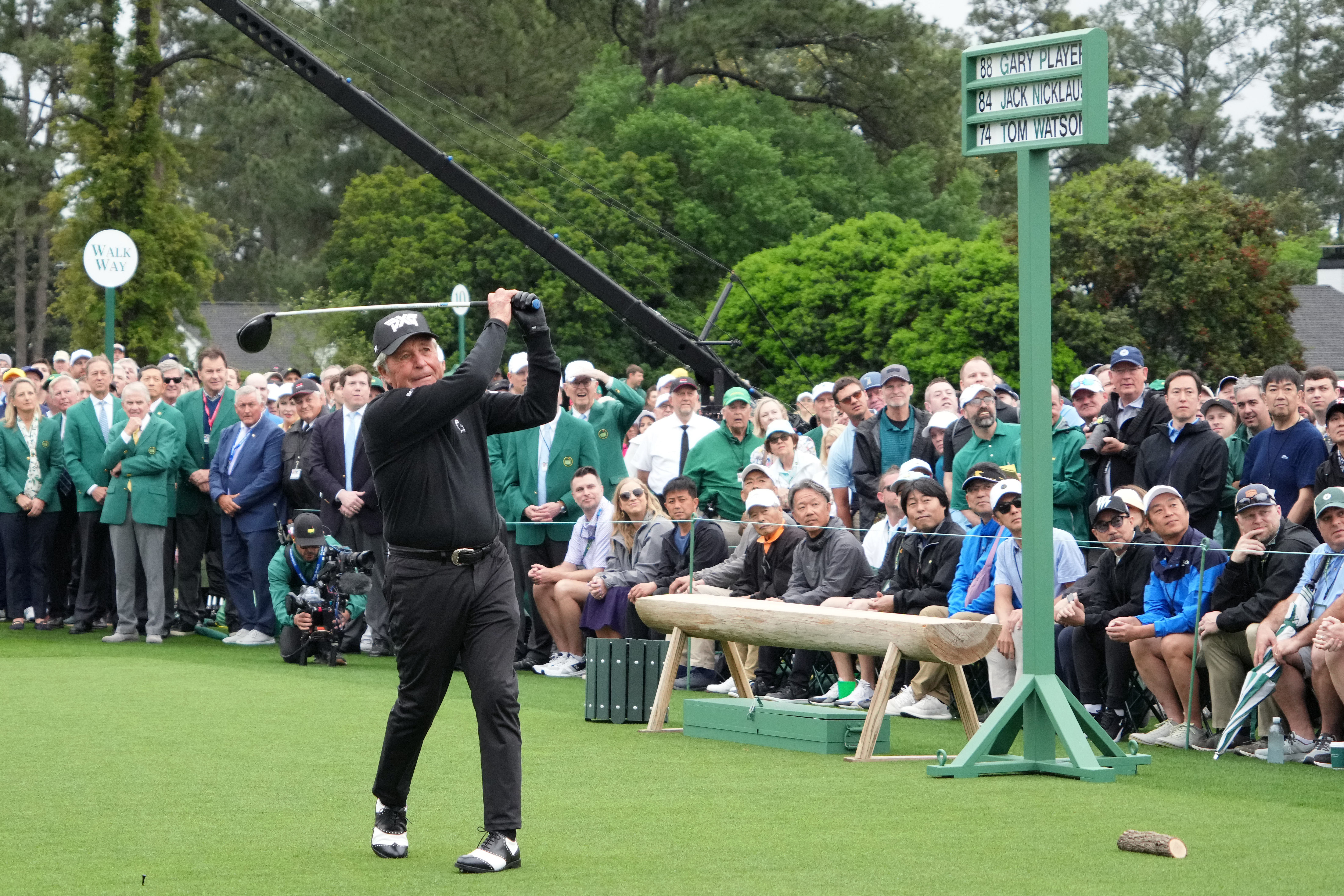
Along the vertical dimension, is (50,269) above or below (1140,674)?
above

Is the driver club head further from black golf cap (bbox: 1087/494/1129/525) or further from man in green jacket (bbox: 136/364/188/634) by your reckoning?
man in green jacket (bbox: 136/364/188/634)

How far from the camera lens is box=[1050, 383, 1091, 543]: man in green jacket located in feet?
38.8

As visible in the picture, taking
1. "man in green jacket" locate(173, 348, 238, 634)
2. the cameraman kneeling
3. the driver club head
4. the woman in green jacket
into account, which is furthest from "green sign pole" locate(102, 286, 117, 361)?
the driver club head

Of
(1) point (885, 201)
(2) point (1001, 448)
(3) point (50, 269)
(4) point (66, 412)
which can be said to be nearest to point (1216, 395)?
(2) point (1001, 448)

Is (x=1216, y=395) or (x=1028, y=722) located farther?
(x=1216, y=395)

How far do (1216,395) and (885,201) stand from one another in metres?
33.8

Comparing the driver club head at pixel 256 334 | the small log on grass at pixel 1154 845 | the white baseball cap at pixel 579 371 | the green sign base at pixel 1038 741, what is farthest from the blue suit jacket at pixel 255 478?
the small log on grass at pixel 1154 845

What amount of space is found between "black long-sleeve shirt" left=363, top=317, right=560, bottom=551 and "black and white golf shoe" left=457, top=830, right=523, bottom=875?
107 centimetres

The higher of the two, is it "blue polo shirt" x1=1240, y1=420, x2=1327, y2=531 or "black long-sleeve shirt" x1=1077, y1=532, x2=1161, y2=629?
"blue polo shirt" x1=1240, y1=420, x2=1327, y2=531

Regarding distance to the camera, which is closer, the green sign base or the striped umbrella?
the green sign base

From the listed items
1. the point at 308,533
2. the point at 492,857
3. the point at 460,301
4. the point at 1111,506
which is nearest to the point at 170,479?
the point at 308,533

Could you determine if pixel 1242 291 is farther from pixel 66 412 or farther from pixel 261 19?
pixel 66 412

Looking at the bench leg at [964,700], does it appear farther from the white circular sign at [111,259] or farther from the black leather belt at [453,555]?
the white circular sign at [111,259]

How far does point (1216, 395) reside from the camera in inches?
502
